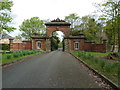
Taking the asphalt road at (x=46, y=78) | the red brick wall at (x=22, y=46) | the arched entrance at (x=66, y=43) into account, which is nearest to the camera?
the asphalt road at (x=46, y=78)

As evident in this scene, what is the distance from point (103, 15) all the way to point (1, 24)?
51.4ft

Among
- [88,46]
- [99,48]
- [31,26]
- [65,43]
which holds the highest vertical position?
[31,26]

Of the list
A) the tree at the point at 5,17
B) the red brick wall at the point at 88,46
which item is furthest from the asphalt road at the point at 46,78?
the red brick wall at the point at 88,46

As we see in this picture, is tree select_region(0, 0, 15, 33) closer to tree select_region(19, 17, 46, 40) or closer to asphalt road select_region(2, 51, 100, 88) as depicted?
asphalt road select_region(2, 51, 100, 88)

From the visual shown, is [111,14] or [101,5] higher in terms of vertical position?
[101,5]

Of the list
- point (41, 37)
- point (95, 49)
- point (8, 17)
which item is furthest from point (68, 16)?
point (8, 17)

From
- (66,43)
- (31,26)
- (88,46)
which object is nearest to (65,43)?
(66,43)

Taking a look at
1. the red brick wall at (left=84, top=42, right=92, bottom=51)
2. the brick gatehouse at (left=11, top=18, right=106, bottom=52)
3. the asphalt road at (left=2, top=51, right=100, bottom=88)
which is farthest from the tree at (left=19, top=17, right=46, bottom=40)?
the asphalt road at (left=2, top=51, right=100, bottom=88)

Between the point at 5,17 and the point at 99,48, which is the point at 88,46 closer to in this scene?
the point at 99,48

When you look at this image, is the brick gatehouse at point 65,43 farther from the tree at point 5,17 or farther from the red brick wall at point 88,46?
the tree at point 5,17

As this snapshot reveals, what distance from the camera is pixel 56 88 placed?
16.4ft

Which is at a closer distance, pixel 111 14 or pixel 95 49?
pixel 111 14

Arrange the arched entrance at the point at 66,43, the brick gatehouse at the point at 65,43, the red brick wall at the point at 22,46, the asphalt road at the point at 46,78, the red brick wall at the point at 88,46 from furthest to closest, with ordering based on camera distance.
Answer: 1. the arched entrance at the point at 66,43
2. the brick gatehouse at the point at 65,43
3. the red brick wall at the point at 88,46
4. the red brick wall at the point at 22,46
5. the asphalt road at the point at 46,78

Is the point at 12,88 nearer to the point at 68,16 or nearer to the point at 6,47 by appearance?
the point at 6,47
